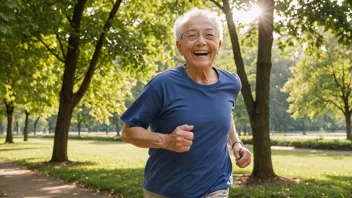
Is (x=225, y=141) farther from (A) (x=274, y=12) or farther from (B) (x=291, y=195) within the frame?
(A) (x=274, y=12)

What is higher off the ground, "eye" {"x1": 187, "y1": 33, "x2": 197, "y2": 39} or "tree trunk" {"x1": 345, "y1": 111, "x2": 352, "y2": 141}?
"eye" {"x1": 187, "y1": 33, "x2": 197, "y2": 39}

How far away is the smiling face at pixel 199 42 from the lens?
2732 mm

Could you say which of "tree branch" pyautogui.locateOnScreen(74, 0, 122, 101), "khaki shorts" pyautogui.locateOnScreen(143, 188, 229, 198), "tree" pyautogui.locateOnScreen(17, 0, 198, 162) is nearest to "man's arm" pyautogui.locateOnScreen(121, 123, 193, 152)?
"khaki shorts" pyautogui.locateOnScreen(143, 188, 229, 198)

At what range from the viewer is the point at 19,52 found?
16062mm

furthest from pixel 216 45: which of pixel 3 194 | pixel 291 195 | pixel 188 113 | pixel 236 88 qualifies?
pixel 3 194

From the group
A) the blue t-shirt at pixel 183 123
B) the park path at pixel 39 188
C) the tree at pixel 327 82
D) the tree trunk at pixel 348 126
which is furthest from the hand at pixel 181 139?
the tree trunk at pixel 348 126

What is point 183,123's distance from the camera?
2537mm

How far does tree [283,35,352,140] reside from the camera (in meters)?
36.0

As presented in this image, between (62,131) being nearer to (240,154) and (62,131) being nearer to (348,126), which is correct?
(240,154)

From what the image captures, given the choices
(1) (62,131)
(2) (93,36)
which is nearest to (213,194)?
(2) (93,36)

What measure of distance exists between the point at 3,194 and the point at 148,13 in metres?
11.2

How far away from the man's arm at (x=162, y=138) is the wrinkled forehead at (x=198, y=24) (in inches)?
29.5

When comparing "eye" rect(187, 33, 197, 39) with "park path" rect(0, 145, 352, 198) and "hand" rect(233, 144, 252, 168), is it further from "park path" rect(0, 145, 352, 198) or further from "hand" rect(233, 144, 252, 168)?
"park path" rect(0, 145, 352, 198)

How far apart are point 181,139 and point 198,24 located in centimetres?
86
